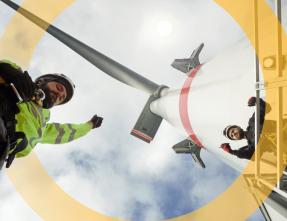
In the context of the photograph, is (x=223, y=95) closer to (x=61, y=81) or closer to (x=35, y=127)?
(x=61, y=81)

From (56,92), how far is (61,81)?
0.21 metres

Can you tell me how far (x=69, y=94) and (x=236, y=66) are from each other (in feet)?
10.9

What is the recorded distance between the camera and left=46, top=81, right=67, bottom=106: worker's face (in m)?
6.34

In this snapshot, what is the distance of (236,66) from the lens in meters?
7.33

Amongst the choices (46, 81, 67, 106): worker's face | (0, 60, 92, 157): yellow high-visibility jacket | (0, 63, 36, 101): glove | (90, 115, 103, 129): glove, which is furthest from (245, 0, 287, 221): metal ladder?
(90, 115, 103, 129): glove

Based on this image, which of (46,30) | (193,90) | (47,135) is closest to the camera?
(47,135)

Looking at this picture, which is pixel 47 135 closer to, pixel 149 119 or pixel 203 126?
pixel 203 126

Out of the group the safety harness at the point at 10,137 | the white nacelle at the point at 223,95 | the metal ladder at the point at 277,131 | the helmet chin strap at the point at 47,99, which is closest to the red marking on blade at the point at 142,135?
the white nacelle at the point at 223,95

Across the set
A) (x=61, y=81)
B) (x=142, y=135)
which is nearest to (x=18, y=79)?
(x=61, y=81)

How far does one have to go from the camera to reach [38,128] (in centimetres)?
686

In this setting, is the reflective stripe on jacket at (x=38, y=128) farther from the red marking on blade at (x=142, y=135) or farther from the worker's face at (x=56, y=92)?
the red marking on blade at (x=142, y=135)

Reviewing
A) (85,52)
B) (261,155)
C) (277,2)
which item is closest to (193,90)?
(261,155)

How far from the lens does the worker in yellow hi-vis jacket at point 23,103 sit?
17.3 ft

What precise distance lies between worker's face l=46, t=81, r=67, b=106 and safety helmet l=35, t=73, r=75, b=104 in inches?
2.2
